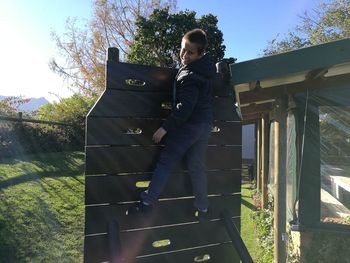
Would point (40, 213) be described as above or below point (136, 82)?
below

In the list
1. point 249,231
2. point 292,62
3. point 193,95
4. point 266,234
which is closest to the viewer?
point 193,95

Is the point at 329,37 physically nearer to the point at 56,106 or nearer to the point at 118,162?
the point at 56,106

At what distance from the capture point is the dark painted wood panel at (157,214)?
10.3 feet

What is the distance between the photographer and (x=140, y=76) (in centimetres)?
345

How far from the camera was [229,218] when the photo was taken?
3746 mm

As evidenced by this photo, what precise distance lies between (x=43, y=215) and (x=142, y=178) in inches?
192

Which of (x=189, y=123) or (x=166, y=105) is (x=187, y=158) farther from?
(x=166, y=105)

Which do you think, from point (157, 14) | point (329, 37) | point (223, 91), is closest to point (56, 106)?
point (157, 14)

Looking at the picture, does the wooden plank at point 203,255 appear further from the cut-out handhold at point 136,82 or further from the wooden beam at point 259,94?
the wooden beam at point 259,94

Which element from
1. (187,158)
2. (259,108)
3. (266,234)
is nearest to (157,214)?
(187,158)

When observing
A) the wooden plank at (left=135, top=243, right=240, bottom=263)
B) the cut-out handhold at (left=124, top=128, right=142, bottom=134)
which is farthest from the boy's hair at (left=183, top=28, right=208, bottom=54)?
the wooden plank at (left=135, top=243, right=240, bottom=263)

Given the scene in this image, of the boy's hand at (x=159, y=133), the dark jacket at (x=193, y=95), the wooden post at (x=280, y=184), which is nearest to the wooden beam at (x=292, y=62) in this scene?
the dark jacket at (x=193, y=95)

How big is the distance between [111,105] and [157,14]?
1780 centimetres

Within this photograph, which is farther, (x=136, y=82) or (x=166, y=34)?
(x=166, y=34)
